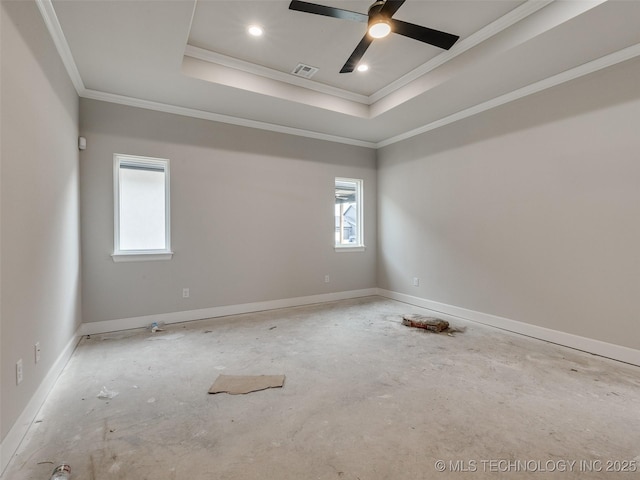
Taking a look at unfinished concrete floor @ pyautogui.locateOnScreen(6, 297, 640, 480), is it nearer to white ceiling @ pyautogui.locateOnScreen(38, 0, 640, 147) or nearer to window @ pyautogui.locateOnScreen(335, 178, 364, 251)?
window @ pyautogui.locateOnScreen(335, 178, 364, 251)

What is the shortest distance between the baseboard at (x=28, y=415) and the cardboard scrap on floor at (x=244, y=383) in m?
1.07

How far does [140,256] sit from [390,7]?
371 centimetres

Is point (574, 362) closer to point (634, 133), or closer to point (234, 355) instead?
point (634, 133)

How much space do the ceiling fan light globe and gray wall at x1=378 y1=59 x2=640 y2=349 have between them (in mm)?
2216

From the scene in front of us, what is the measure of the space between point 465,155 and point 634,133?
5.52 ft

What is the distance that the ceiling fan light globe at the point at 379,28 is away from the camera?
2306 mm

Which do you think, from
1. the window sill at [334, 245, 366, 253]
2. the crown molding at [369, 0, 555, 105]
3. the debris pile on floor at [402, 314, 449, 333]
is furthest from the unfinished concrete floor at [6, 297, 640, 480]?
the crown molding at [369, 0, 555, 105]

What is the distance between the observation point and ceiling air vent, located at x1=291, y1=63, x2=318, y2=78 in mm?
3543

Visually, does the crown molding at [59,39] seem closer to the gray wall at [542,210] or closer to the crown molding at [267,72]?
the crown molding at [267,72]

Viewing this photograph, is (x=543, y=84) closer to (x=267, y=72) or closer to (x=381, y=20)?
(x=381, y=20)

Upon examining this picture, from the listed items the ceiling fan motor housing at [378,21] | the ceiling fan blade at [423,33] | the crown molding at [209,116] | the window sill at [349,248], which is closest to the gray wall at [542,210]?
the window sill at [349,248]

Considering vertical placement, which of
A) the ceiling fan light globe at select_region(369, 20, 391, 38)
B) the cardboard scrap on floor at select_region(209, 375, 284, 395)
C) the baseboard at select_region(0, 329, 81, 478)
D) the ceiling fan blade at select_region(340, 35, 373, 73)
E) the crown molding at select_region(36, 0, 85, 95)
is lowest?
the cardboard scrap on floor at select_region(209, 375, 284, 395)

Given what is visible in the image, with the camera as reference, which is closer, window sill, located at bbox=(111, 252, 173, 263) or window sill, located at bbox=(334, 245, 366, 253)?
window sill, located at bbox=(111, 252, 173, 263)

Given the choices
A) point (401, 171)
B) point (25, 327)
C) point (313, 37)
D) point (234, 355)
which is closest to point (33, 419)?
point (25, 327)
